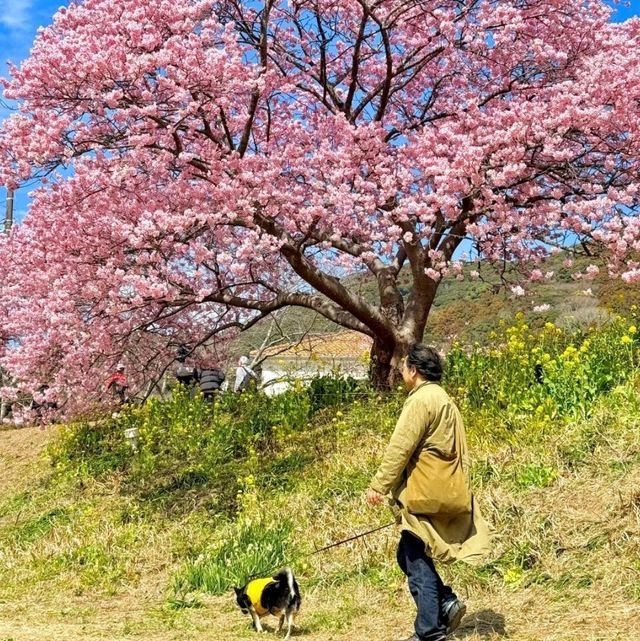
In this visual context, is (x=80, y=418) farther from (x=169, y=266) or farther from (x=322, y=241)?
(x=322, y=241)

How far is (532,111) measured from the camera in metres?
9.24

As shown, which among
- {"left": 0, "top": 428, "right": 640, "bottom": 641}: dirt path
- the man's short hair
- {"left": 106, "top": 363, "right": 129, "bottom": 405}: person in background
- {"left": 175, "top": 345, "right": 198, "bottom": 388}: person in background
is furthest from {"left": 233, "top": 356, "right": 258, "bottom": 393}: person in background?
the man's short hair

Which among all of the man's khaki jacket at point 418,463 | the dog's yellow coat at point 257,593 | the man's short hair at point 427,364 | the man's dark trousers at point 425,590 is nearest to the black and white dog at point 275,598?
the dog's yellow coat at point 257,593

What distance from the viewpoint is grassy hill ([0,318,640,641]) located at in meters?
5.58

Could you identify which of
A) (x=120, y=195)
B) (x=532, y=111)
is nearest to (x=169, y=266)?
(x=120, y=195)

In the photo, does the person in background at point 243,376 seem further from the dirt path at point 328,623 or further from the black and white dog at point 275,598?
the black and white dog at point 275,598

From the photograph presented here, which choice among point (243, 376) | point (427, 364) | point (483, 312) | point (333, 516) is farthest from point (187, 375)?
point (483, 312)

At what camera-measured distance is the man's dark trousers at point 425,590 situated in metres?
4.50

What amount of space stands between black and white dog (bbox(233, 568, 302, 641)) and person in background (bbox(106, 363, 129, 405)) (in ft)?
20.4

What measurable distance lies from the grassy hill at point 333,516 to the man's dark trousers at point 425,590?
64 cm

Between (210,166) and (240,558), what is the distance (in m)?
5.06

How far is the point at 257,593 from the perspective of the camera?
5.54 metres

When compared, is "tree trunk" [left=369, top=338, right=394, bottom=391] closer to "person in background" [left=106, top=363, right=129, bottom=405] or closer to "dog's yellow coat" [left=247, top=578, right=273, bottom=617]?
"person in background" [left=106, top=363, right=129, bottom=405]

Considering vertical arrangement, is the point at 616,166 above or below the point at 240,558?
above
